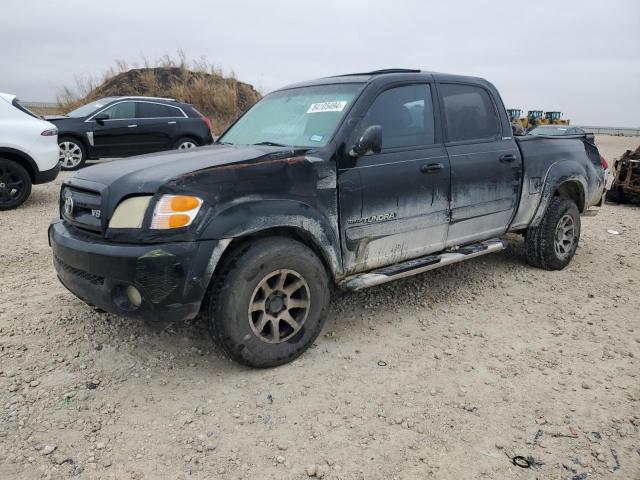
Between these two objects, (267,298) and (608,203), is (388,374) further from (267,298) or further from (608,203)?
(608,203)

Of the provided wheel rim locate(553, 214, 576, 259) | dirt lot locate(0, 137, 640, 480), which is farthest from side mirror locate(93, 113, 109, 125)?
wheel rim locate(553, 214, 576, 259)

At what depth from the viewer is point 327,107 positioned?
12.3 feet

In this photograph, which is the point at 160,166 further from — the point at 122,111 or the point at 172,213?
the point at 122,111

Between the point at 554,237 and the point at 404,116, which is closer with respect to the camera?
the point at 404,116

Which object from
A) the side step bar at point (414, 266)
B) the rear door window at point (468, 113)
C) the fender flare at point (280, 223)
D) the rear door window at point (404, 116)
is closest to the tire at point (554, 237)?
the side step bar at point (414, 266)

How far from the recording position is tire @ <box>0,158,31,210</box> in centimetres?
745

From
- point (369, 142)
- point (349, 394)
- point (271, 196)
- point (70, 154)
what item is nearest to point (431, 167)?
point (369, 142)

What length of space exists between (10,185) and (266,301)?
6124 mm

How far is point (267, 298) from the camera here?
3.15m

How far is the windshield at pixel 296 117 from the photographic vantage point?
3.62 m

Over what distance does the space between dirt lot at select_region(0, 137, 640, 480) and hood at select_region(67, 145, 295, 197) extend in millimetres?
1131

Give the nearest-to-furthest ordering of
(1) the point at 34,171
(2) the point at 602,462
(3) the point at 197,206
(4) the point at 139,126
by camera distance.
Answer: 1. (2) the point at 602,462
2. (3) the point at 197,206
3. (1) the point at 34,171
4. (4) the point at 139,126

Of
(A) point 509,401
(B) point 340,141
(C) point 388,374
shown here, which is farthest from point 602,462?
(B) point 340,141

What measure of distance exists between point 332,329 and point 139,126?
30.7 ft
